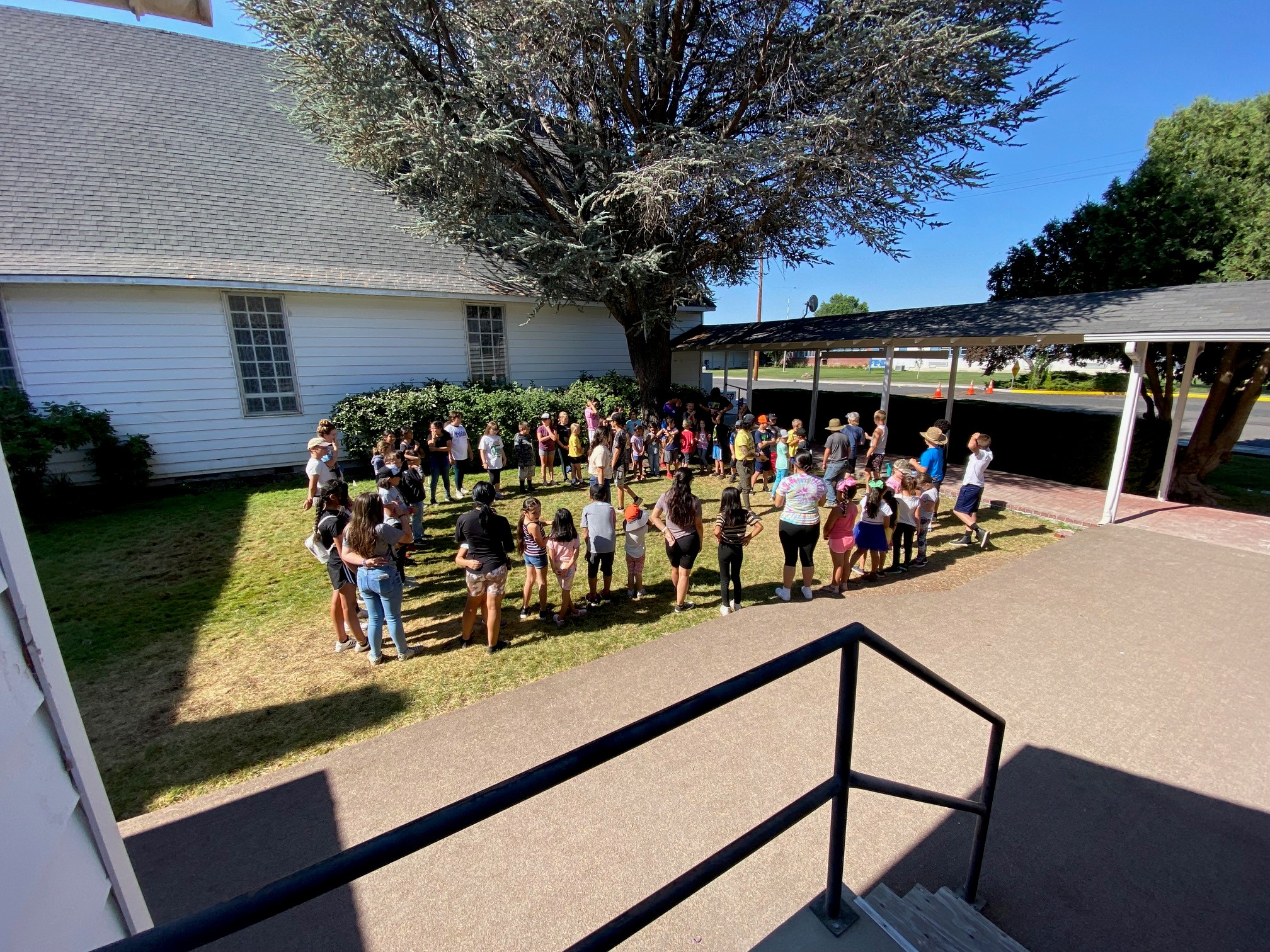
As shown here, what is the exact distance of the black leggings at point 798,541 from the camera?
6.50 m

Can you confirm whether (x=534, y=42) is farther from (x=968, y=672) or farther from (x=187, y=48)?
(x=968, y=672)

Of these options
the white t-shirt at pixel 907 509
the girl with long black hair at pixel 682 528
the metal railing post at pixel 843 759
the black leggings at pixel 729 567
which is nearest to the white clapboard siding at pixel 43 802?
the metal railing post at pixel 843 759

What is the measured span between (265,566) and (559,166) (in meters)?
11.1

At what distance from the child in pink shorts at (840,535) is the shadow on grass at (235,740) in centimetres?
497

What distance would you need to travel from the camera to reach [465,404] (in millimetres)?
13359

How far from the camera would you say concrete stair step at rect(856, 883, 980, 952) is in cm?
208

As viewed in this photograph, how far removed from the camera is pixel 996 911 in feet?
9.96

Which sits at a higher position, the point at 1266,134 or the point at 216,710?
the point at 1266,134

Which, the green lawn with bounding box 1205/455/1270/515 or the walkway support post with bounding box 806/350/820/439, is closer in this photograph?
the green lawn with bounding box 1205/455/1270/515

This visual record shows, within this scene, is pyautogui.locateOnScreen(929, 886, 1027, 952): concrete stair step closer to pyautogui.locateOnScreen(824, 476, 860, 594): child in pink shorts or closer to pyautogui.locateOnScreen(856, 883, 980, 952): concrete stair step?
pyautogui.locateOnScreen(856, 883, 980, 952): concrete stair step

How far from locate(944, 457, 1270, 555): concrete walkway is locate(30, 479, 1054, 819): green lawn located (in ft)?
2.90

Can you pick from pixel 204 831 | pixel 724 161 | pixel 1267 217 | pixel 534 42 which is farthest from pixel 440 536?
pixel 1267 217

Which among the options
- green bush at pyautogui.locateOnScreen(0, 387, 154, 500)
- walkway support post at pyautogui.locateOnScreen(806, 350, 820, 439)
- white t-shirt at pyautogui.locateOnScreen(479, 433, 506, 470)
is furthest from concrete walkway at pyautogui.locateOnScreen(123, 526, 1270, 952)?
walkway support post at pyautogui.locateOnScreen(806, 350, 820, 439)

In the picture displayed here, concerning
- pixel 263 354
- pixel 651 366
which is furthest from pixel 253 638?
pixel 651 366
